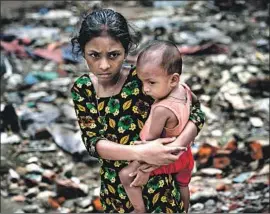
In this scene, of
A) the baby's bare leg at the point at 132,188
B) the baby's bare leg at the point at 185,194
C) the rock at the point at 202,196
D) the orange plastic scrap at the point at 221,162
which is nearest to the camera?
the baby's bare leg at the point at 132,188

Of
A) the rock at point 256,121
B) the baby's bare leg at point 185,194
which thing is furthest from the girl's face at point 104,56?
the rock at point 256,121

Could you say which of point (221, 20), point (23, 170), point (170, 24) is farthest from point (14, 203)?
point (221, 20)

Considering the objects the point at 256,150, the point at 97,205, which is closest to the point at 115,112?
the point at 97,205

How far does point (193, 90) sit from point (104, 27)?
10.7 ft

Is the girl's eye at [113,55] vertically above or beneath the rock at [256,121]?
above

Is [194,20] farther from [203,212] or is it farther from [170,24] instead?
[203,212]

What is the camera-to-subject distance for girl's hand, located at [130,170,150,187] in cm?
202

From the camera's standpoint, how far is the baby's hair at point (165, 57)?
193 centimetres

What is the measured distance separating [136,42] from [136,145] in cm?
39

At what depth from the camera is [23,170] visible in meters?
4.17

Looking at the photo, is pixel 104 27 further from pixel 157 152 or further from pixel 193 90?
pixel 193 90

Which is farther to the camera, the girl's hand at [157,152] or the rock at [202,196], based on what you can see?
the rock at [202,196]

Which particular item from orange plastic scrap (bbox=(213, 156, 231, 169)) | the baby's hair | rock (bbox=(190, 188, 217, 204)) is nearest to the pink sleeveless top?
the baby's hair

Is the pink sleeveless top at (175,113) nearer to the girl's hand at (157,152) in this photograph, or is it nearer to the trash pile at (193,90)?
the girl's hand at (157,152)
